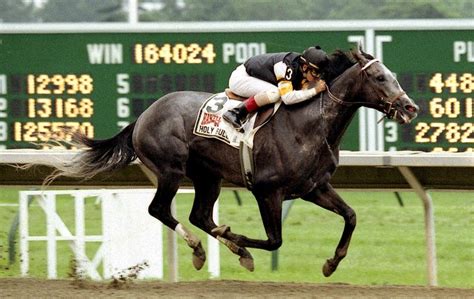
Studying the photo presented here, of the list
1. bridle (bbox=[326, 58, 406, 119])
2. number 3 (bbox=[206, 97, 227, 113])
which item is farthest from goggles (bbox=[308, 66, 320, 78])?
number 3 (bbox=[206, 97, 227, 113])

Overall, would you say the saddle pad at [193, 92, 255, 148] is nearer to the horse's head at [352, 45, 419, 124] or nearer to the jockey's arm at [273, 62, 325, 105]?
the jockey's arm at [273, 62, 325, 105]

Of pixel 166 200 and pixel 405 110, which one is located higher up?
pixel 405 110

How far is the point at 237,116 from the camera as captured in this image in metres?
7.88

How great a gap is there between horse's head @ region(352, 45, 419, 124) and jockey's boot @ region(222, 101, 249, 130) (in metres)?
0.67

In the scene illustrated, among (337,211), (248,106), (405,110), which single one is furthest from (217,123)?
(405,110)

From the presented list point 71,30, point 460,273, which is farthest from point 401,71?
point 71,30

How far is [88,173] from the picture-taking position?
8484 millimetres

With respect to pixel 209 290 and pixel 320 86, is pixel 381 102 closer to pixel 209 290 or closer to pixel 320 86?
pixel 320 86

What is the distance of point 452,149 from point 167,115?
255 centimetres

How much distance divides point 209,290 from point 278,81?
123 centimetres

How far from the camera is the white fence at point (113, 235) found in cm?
962

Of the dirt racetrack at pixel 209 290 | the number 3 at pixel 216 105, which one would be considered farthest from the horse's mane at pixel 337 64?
the dirt racetrack at pixel 209 290

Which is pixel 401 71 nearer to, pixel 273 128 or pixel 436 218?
pixel 273 128

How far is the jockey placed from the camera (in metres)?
7.78
